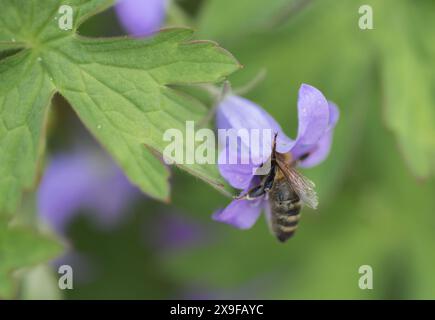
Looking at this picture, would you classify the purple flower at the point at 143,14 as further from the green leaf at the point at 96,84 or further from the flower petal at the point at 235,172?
the flower petal at the point at 235,172

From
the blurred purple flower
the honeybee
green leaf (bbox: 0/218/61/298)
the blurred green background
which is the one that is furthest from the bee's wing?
the blurred purple flower

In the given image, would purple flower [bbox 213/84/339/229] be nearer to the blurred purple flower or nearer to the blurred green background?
the blurred green background

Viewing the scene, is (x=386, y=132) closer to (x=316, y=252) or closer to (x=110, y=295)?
(x=316, y=252)

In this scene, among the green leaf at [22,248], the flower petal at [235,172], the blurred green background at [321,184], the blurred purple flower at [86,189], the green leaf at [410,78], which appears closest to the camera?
the flower petal at [235,172]

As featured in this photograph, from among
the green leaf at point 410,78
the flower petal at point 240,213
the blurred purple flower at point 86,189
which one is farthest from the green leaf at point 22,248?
the green leaf at point 410,78
